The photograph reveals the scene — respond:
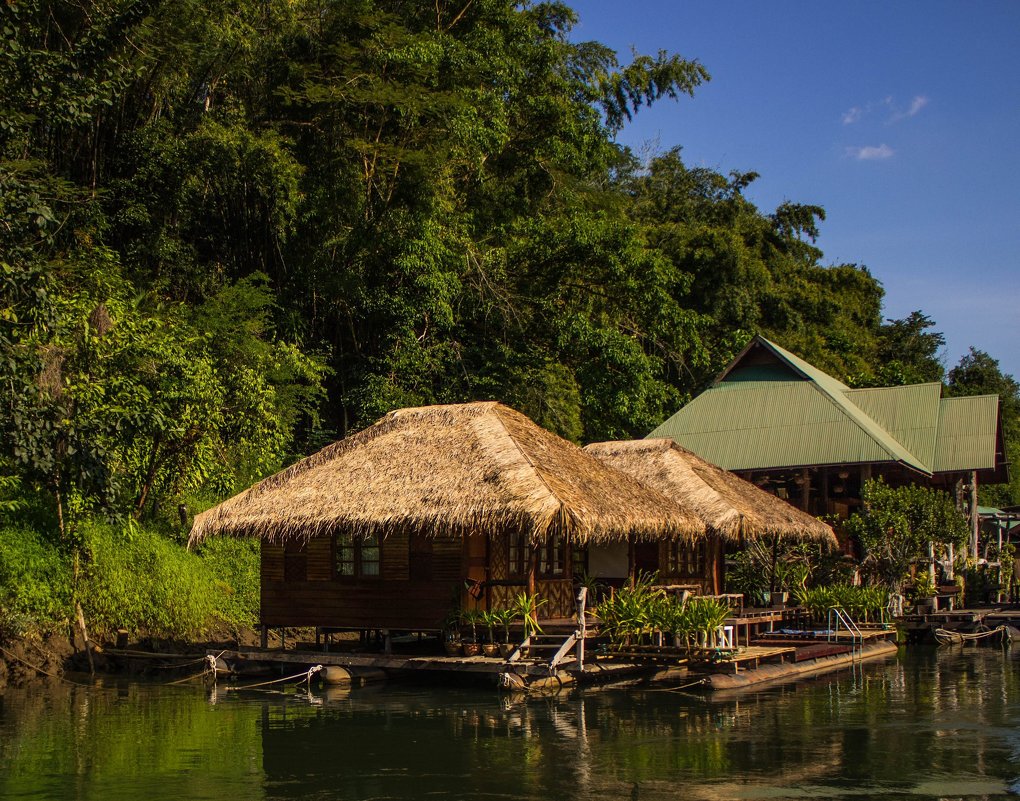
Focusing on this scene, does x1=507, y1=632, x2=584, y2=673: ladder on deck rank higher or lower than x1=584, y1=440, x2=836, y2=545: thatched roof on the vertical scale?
lower

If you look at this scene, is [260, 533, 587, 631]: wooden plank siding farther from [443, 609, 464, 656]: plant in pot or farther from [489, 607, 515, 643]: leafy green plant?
[489, 607, 515, 643]: leafy green plant

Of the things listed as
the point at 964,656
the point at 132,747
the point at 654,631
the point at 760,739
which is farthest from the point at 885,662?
the point at 132,747

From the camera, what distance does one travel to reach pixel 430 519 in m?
15.9

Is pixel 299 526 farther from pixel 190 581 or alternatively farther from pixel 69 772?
pixel 69 772

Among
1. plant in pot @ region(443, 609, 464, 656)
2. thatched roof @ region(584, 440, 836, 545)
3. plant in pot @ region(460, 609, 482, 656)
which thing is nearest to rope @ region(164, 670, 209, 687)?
plant in pot @ region(443, 609, 464, 656)

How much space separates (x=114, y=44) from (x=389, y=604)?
11.5 m

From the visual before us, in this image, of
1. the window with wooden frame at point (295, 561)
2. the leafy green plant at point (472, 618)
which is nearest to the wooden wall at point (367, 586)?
the window with wooden frame at point (295, 561)

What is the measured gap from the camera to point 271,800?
9422 millimetres

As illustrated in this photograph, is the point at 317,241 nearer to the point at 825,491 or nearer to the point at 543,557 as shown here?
the point at 543,557

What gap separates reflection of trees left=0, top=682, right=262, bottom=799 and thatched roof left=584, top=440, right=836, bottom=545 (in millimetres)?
9536

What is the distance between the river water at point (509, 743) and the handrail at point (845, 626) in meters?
3.81

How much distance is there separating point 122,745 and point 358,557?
6200 mm

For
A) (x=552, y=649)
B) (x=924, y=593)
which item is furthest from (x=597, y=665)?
(x=924, y=593)

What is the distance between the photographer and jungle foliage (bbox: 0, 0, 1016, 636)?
19859 mm
